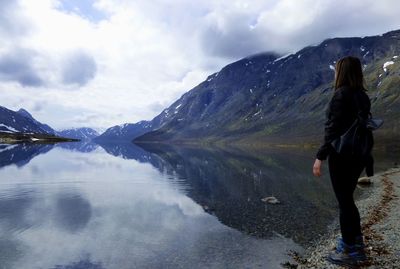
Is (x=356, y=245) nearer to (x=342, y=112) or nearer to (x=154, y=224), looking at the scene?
(x=342, y=112)

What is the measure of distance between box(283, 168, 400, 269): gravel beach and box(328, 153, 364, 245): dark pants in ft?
4.74

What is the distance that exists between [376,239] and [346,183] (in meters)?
7.93

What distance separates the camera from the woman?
33.7ft

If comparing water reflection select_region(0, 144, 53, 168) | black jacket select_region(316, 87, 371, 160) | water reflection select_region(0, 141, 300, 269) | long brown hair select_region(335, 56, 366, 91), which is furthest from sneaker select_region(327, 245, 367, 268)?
water reflection select_region(0, 144, 53, 168)

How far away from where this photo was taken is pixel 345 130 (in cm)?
1024

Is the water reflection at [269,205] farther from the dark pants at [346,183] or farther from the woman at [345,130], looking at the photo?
the woman at [345,130]

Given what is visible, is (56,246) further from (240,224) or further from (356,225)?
(356,225)

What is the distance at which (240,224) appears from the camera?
88.7 feet

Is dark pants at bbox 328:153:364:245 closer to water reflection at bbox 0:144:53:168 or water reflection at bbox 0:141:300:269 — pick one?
water reflection at bbox 0:141:300:269

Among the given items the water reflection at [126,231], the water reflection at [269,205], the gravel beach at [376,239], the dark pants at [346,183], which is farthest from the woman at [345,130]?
the water reflection at [269,205]

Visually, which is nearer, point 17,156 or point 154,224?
point 154,224

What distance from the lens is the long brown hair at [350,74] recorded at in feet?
34.7

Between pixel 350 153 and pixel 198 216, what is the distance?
20.9 metres

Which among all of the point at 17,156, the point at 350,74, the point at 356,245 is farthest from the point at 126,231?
the point at 17,156
